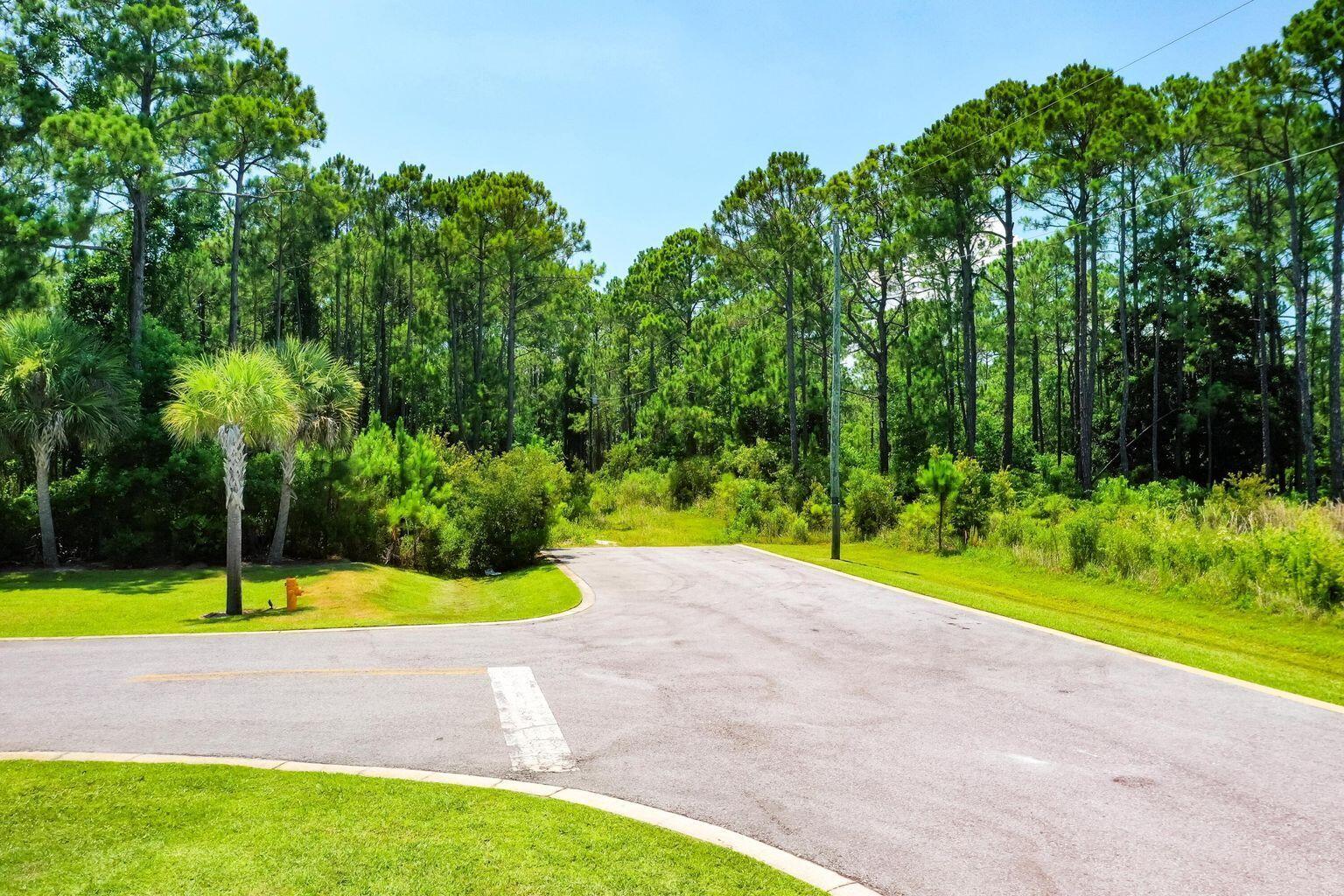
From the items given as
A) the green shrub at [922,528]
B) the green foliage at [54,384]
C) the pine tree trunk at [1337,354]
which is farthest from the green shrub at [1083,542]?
the green foliage at [54,384]

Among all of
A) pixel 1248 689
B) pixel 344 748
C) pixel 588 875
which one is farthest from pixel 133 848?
pixel 1248 689

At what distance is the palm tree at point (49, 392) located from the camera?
20875mm

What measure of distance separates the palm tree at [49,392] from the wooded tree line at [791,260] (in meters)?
2.39

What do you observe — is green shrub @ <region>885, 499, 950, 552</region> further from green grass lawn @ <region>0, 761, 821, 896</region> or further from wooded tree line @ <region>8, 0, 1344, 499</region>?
green grass lawn @ <region>0, 761, 821, 896</region>

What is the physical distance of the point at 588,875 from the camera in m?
4.68

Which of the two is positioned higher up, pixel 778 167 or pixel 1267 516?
pixel 778 167

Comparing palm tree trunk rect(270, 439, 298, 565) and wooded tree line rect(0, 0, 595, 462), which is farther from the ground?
wooded tree line rect(0, 0, 595, 462)

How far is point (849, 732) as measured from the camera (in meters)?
7.59

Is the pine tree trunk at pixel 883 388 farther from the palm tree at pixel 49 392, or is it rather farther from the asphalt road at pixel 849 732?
the palm tree at pixel 49 392

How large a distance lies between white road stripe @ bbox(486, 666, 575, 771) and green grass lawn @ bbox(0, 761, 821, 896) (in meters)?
0.82

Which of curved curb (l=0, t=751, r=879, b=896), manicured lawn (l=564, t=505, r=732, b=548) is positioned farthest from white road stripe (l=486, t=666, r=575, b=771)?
manicured lawn (l=564, t=505, r=732, b=548)

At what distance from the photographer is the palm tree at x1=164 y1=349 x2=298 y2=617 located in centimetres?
1562

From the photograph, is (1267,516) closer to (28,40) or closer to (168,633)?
(168,633)

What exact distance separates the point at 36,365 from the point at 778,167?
29.9 metres
